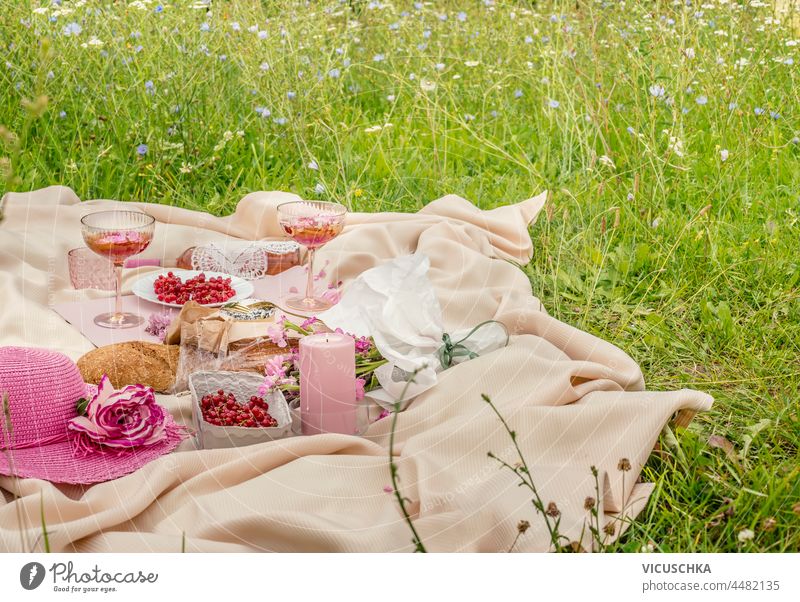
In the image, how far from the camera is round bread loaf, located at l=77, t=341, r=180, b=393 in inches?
73.7

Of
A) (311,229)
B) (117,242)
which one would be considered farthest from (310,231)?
(117,242)

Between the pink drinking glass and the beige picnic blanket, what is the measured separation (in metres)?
0.19

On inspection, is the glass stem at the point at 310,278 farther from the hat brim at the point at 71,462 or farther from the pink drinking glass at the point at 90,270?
the hat brim at the point at 71,462

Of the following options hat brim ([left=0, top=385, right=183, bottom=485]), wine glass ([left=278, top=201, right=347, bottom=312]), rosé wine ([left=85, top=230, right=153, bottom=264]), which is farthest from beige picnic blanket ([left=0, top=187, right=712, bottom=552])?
wine glass ([left=278, top=201, right=347, bottom=312])

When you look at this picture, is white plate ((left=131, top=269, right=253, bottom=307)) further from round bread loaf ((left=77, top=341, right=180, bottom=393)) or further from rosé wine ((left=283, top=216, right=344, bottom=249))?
round bread loaf ((left=77, top=341, right=180, bottom=393))

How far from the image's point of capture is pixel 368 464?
5.39ft

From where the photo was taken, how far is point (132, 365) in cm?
189

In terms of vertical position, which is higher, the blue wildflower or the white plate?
the blue wildflower

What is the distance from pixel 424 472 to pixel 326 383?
0.26m

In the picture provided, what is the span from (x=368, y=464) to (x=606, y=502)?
39 cm

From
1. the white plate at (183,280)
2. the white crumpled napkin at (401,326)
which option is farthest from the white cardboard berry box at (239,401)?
the white plate at (183,280)
